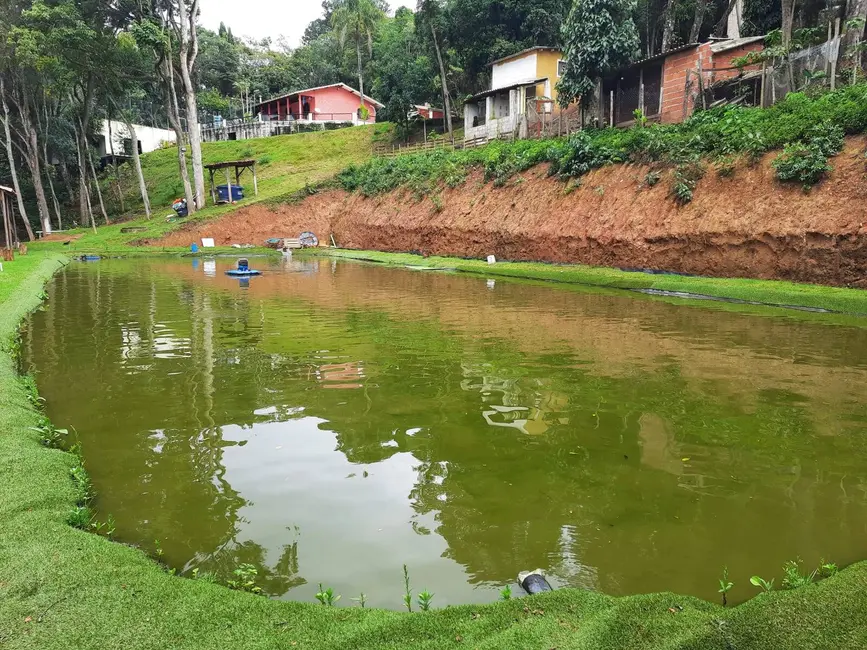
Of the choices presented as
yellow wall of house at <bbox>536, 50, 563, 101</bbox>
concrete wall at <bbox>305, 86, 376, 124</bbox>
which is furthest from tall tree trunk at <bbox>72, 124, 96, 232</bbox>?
yellow wall of house at <bbox>536, 50, 563, 101</bbox>

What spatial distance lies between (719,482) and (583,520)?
1790mm

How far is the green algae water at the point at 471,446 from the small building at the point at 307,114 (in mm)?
57127

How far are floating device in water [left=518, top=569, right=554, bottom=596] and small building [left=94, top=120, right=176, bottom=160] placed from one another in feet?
218

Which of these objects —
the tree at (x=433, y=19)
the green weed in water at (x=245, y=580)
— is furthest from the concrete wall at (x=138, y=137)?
the green weed in water at (x=245, y=580)

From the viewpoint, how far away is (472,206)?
33312mm

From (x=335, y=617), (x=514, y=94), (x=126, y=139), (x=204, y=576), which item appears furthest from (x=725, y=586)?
(x=126, y=139)

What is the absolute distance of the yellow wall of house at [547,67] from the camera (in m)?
44.0

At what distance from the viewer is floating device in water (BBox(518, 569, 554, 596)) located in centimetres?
439

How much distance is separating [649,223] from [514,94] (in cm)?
2361

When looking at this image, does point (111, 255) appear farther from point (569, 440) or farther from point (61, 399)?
point (569, 440)

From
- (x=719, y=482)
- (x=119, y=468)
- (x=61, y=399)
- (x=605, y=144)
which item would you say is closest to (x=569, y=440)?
(x=719, y=482)

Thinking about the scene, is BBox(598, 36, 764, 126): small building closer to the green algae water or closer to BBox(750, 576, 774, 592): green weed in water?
the green algae water

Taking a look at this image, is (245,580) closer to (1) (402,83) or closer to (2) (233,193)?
(2) (233,193)

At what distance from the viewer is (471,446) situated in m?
7.29
